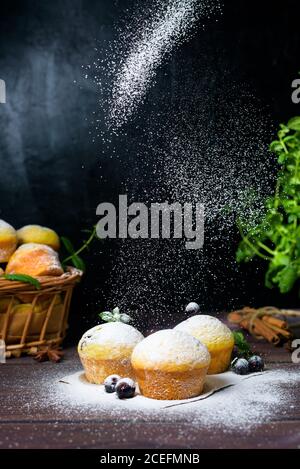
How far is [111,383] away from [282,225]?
2.68 ft

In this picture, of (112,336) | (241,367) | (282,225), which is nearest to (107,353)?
(112,336)

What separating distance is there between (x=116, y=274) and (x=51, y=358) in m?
0.56

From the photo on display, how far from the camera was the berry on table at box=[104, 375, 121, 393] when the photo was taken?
124 cm

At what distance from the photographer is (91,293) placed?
6.72ft

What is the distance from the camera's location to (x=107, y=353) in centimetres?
129

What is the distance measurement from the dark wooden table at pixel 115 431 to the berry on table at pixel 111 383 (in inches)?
3.7

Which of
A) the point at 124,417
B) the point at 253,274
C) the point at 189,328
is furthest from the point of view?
the point at 253,274

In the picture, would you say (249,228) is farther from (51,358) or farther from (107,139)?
(51,358)

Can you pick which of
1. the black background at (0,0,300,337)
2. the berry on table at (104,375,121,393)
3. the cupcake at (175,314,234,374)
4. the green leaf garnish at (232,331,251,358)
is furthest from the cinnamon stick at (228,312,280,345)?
the berry on table at (104,375,121,393)

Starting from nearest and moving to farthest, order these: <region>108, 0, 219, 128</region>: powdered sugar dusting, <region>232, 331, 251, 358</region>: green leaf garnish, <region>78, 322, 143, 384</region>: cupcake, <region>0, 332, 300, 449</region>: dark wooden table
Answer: <region>0, 332, 300, 449</region>: dark wooden table, <region>78, 322, 143, 384</region>: cupcake, <region>232, 331, 251, 358</region>: green leaf garnish, <region>108, 0, 219, 128</region>: powdered sugar dusting

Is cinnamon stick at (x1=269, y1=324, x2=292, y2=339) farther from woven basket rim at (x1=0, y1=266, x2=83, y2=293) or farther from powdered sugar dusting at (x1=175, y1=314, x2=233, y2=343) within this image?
woven basket rim at (x1=0, y1=266, x2=83, y2=293)

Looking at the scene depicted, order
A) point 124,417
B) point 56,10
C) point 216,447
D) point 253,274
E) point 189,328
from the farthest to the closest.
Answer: point 253,274, point 56,10, point 189,328, point 124,417, point 216,447

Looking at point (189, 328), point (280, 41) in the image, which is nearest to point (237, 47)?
point (280, 41)

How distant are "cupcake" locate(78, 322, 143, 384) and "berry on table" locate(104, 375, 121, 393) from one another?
1.9 inches
